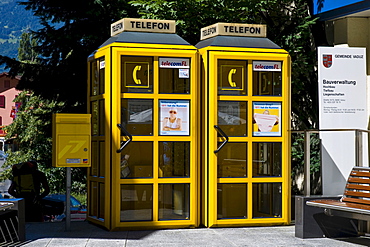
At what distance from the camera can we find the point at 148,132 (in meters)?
9.70

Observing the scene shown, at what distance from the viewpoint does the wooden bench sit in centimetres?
840

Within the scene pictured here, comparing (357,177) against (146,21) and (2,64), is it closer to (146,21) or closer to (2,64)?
(146,21)

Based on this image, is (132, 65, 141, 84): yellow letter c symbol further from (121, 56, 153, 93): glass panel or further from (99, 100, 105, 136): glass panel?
(99, 100, 105, 136): glass panel

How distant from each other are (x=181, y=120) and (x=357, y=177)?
2.65 meters

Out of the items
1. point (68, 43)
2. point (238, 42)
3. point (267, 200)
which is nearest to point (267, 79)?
point (238, 42)

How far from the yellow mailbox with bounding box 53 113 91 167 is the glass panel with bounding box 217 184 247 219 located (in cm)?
204

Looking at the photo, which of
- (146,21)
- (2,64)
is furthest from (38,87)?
(146,21)

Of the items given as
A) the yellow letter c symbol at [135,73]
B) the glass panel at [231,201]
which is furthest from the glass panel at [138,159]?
the glass panel at [231,201]

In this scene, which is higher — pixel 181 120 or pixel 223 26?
pixel 223 26

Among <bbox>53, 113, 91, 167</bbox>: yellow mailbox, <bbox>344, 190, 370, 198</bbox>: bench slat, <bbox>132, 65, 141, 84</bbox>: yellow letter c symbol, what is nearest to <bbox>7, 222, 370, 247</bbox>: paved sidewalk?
<bbox>344, 190, 370, 198</bbox>: bench slat

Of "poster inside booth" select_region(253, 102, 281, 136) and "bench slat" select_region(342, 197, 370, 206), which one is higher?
"poster inside booth" select_region(253, 102, 281, 136)

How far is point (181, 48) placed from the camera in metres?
9.80

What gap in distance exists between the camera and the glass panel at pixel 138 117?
962cm

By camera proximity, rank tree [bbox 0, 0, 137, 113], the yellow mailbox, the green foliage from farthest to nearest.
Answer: the green foliage → tree [bbox 0, 0, 137, 113] → the yellow mailbox
